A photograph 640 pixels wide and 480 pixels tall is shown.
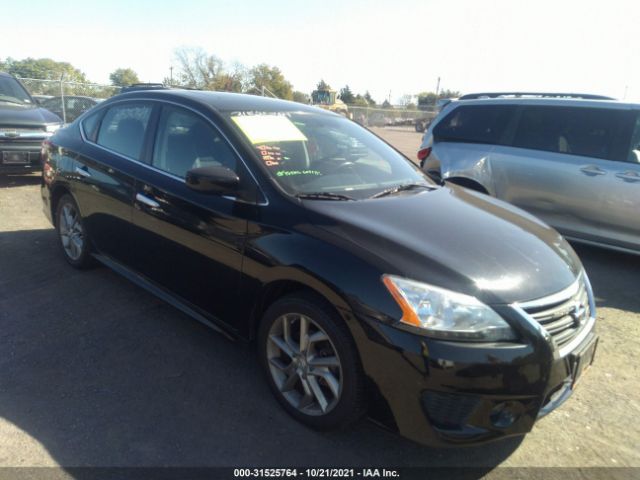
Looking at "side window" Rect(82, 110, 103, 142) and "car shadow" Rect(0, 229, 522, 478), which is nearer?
"car shadow" Rect(0, 229, 522, 478)

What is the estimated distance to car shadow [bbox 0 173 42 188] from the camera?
8.57m

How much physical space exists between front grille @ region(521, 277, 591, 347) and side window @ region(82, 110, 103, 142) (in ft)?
12.3

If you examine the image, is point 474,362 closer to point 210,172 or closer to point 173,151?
point 210,172

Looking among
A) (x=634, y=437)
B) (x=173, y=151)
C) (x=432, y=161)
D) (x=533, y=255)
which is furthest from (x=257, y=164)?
(x=432, y=161)

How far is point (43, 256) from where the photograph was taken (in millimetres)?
4953

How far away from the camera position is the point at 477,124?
20.8ft

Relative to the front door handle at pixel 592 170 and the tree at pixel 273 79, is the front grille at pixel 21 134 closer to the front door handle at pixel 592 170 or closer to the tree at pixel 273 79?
the front door handle at pixel 592 170

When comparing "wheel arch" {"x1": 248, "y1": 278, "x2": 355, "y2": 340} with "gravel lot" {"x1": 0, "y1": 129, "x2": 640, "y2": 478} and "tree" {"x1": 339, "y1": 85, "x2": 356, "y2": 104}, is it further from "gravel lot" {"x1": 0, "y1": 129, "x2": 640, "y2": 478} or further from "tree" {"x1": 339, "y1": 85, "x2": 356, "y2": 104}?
"tree" {"x1": 339, "y1": 85, "x2": 356, "y2": 104}

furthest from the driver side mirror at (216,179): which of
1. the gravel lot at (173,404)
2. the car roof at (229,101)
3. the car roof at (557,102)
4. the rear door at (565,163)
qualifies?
the car roof at (557,102)

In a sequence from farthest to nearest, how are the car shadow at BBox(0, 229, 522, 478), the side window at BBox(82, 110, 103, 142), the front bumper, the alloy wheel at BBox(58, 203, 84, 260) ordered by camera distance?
1. the alloy wheel at BBox(58, 203, 84, 260)
2. the side window at BBox(82, 110, 103, 142)
3. the car shadow at BBox(0, 229, 522, 478)
4. the front bumper

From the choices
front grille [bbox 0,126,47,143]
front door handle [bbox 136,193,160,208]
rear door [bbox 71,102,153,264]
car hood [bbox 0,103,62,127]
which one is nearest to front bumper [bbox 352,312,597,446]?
front door handle [bbox 136,193,160,208]

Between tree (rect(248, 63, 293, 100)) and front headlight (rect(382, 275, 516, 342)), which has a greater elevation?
tree (rect(248, 63, 293, 100))

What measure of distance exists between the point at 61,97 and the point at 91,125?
40.5 feet

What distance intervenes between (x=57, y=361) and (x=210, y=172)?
1.57m
